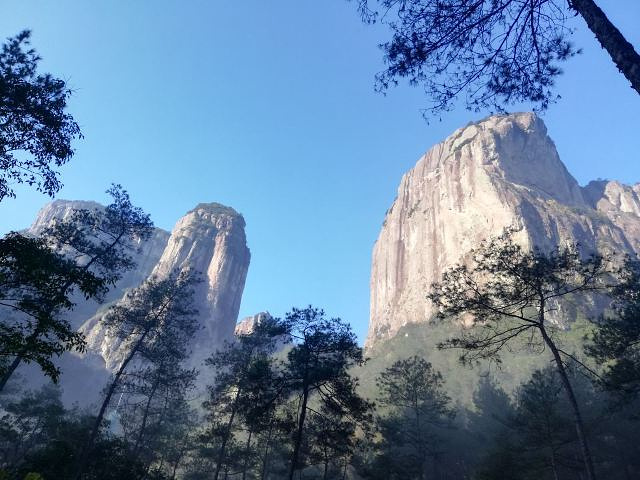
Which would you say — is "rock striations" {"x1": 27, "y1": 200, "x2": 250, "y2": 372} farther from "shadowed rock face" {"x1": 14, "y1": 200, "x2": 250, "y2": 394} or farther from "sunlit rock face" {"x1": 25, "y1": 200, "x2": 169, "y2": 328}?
"sunlit rock face" {"x1": 25, "y1": 200, "x2": 169, "y2": 328}

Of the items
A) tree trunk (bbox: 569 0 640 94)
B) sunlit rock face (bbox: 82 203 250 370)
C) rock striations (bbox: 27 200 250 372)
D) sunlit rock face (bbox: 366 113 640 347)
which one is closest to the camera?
tree trunk (bbox: 569 0 640 94)

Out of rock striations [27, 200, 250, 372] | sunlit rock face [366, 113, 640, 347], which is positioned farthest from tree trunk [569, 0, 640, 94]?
rock striations [27, 200, 250, 372]

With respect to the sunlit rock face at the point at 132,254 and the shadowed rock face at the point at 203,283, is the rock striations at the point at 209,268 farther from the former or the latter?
the sunlit rock face at the point at 132,254

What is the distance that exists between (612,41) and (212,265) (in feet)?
489

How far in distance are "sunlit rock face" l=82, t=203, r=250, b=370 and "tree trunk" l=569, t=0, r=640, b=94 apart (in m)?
135

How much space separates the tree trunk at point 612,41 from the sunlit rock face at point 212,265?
442 feet

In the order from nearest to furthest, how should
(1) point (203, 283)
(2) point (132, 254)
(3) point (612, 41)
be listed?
(3) point (612, 41), (1) point (203, 283), (2) point (132, 254)

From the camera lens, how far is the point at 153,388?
2645cm

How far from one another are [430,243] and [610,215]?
7390cm

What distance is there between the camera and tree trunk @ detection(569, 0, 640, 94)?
6555mm

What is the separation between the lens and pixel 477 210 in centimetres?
11550

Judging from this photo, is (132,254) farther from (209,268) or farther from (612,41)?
(612,41)

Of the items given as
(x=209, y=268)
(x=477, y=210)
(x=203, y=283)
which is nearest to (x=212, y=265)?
(x=209, y=268)

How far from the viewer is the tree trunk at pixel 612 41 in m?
6.55
